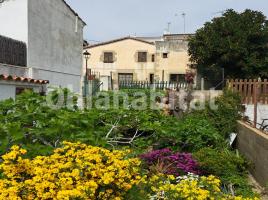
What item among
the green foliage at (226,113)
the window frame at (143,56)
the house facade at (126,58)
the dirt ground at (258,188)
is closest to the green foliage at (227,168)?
the dirt ground at (258,188)

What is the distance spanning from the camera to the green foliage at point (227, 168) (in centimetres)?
885

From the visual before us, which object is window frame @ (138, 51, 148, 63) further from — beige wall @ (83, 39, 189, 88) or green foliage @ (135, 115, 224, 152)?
green foliage @ (135, 115, 224, 152)

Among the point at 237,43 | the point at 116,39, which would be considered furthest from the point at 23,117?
the point at 116,39

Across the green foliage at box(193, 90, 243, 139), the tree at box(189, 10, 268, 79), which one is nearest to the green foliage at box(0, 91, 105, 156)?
the green foliage at box(193, 90, 243, 139)

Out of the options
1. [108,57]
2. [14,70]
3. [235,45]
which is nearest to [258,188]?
[14,70]

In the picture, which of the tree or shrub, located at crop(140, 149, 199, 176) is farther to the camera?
the tree

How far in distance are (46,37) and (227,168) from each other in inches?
484

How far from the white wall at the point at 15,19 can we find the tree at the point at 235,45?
1382 cm

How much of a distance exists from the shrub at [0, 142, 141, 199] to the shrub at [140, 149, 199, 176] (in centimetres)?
433

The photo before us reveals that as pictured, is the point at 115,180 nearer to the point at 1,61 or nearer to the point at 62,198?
the point at 62,198

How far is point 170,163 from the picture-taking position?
9516 mm

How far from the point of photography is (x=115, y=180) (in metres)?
4.39

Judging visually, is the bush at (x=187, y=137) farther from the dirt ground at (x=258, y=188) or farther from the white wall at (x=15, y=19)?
the white wall at (x=15, y=19)

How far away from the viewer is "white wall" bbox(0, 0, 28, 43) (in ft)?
52.7
